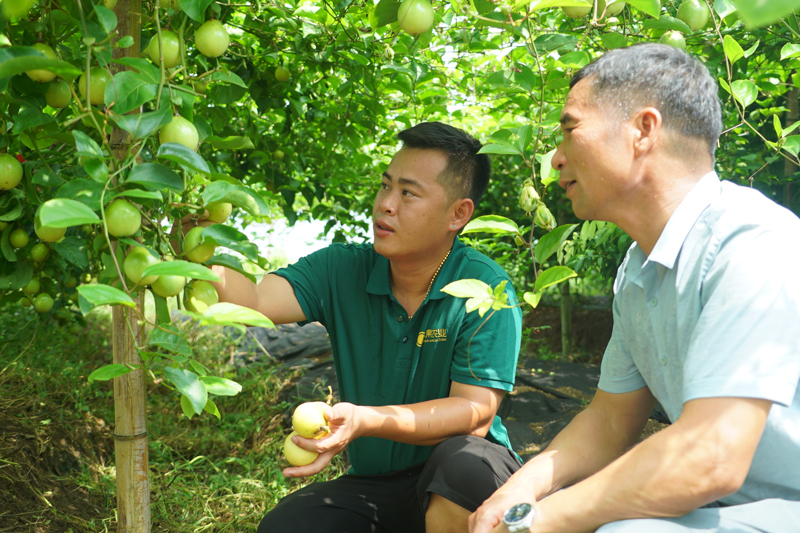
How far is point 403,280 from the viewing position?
166 centimetres

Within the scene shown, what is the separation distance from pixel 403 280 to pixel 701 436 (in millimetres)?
944

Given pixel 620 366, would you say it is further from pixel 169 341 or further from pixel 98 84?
pixel 98 84

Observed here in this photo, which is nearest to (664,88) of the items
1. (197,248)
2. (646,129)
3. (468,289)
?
(646,129)

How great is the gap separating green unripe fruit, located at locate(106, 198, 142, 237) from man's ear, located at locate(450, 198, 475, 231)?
976 mm

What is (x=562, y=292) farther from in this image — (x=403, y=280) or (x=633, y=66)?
(x=633, y=66)

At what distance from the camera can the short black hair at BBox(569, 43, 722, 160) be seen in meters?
1.00

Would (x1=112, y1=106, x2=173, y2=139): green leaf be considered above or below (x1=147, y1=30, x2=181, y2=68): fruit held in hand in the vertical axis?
below

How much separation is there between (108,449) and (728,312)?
2465mm

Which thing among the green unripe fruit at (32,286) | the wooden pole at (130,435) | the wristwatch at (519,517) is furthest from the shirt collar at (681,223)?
the green unripe fruit at (32,286)

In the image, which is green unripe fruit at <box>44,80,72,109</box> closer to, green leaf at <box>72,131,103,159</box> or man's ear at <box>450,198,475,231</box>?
green leaf at <box>72,131,103,159</box>

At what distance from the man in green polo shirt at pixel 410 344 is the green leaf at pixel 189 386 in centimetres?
50

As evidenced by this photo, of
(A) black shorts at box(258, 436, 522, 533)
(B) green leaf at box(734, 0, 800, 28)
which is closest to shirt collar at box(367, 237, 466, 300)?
(A) black shorts at box(258, 436, 522, 533)

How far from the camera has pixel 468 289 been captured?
952mm

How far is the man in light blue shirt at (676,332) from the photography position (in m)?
0.84
